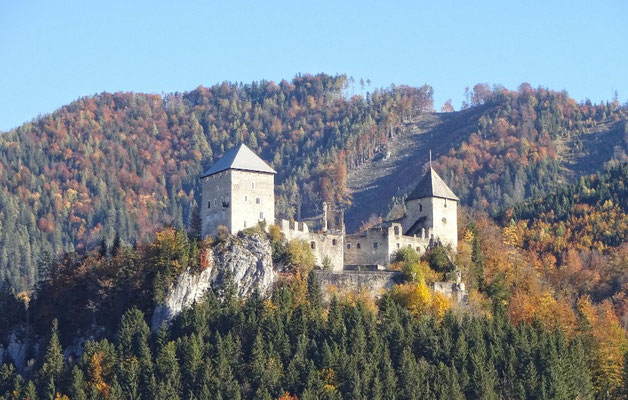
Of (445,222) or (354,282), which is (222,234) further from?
(445,222)

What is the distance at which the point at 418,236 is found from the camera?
77562 millimetres

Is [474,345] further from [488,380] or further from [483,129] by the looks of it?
[483,129]

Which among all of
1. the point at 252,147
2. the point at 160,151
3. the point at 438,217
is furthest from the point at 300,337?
the point at 160,151

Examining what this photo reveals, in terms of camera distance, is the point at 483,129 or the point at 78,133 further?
the point at 78,133

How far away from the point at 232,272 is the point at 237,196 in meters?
4.79

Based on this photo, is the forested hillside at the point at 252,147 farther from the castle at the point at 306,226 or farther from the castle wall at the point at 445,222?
the castle at the point at 306,226

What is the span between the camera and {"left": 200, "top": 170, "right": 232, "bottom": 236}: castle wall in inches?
2886

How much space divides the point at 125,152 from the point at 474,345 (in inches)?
4402

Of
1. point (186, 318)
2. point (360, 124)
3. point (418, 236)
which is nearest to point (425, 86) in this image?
point (360, 124)

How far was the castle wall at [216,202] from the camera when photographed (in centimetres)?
7331

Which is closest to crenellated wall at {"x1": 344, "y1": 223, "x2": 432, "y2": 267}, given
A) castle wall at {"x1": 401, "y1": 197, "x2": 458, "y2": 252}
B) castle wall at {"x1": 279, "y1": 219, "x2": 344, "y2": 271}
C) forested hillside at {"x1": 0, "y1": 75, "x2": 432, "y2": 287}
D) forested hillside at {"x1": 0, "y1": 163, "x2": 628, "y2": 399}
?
castle wall at {"x1": 279, "y1": 219, "x2": 344, "y2": 271}

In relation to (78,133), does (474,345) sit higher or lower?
lower

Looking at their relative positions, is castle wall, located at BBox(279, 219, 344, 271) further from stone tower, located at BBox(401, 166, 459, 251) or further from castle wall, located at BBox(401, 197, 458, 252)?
castle wall, located at BBox(401, 197, 458, 252)

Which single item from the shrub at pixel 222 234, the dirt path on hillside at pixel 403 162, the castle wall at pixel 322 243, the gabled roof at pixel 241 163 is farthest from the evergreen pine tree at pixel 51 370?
the dirt path on hillside at pixel 403 162
